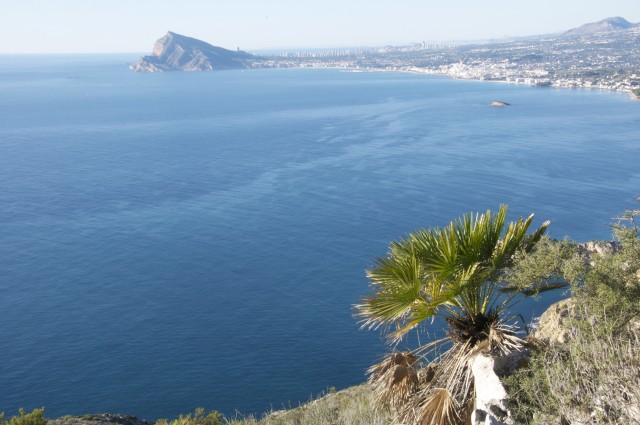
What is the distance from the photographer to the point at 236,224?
43750mm

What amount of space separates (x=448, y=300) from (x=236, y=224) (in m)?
38.4

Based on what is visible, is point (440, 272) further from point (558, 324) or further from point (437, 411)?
point (558, 324)

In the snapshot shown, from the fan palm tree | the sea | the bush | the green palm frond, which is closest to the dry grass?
the fan palm tree

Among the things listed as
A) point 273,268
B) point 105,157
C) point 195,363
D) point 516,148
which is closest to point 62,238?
point 273,268

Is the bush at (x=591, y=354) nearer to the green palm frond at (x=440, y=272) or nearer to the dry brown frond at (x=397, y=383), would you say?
the green palm frond at (x=440, y=272)

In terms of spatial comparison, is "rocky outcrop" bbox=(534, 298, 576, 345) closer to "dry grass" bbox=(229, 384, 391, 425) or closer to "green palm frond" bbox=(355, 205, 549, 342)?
"green palm frond" bbox=(355, 205, 549, 342)

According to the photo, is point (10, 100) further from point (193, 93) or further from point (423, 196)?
point (423, 196)

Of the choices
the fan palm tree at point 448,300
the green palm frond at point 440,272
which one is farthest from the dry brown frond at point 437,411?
the green palm frond at point 440,272

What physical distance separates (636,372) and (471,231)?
213 cm

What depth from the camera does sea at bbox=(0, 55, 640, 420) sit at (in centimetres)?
2597

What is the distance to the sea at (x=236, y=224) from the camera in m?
26.0

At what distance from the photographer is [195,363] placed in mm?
26594

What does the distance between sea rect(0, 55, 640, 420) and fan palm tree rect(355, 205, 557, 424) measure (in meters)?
6.75

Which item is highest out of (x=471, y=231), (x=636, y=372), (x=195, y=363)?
(x=471, y=231)
